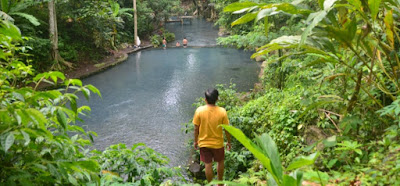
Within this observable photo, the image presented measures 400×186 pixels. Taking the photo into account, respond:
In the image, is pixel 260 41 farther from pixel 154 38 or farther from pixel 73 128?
pixel 154 38

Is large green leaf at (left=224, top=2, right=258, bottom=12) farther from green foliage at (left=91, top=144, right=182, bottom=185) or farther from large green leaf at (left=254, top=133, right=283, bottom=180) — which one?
green foliage at (left=91, top=144, right=182, bottom=185)

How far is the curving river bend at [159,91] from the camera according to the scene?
6414mm

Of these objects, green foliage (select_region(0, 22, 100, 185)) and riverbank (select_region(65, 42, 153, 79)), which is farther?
riverbank (select_region(65, 42, 153, 79))

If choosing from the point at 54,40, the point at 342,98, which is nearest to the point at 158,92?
the point at 54,40

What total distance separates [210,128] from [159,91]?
22.4 feet

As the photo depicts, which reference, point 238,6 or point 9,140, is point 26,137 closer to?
point 9,140

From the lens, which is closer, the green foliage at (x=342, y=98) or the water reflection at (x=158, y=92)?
the green foliage at (x=342, y=98)

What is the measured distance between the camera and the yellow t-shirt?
10.7ft

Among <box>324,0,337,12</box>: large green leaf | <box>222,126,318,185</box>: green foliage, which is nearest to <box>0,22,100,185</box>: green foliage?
<box>222,126,318,185</box>: green foliage

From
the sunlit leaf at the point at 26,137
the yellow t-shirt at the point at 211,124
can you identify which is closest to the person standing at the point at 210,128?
the yellow t-shirt at the point at 211,124

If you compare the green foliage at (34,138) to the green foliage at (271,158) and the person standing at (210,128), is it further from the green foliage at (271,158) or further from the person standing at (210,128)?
the person standing at (210,128)

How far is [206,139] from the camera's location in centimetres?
335

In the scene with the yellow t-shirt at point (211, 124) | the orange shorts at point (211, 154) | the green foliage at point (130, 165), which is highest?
the yellow t-shirt at point (211, 124)

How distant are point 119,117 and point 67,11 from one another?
763 cm
